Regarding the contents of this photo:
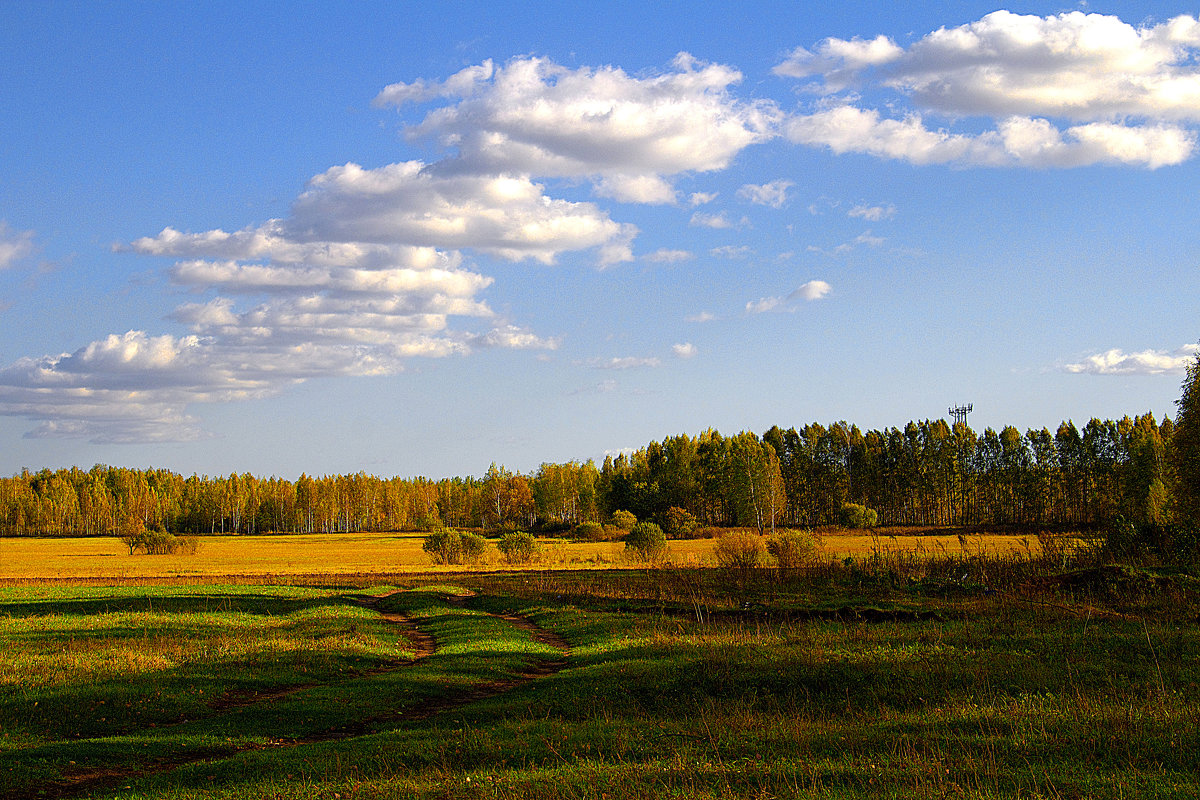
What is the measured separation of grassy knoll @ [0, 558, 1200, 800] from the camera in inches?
395

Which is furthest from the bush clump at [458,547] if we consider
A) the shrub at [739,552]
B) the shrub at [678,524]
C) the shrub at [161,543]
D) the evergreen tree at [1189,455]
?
A: the evergreen tree at [1189,455]

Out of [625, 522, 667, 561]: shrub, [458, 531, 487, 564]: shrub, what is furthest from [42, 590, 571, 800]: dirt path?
[458, 531, 487, 564]: shrub

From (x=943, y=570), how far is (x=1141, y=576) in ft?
25.1

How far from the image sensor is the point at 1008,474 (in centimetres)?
12238

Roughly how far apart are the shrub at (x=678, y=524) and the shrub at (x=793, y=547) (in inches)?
2279

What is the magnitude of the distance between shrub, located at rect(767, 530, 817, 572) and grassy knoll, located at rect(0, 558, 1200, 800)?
1466 centimetres

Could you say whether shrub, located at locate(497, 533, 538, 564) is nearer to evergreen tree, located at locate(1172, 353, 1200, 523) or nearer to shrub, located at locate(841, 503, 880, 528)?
evergreen tree, located at locate(1172, 353, 1200, 523)

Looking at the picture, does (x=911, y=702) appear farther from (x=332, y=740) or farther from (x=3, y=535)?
(x=3, y=535)

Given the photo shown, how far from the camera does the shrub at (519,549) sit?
69875 mm

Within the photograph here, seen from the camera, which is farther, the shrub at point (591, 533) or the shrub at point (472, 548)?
the shrub at point (591, 533)

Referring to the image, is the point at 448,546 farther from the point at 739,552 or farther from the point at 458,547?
the point at 739,552

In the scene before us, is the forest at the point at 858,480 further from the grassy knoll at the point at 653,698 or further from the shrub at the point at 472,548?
the grassy knoll at the point at 653,698

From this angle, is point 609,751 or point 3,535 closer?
point 609,751

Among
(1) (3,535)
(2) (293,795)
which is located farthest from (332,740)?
(1) (3,535)
